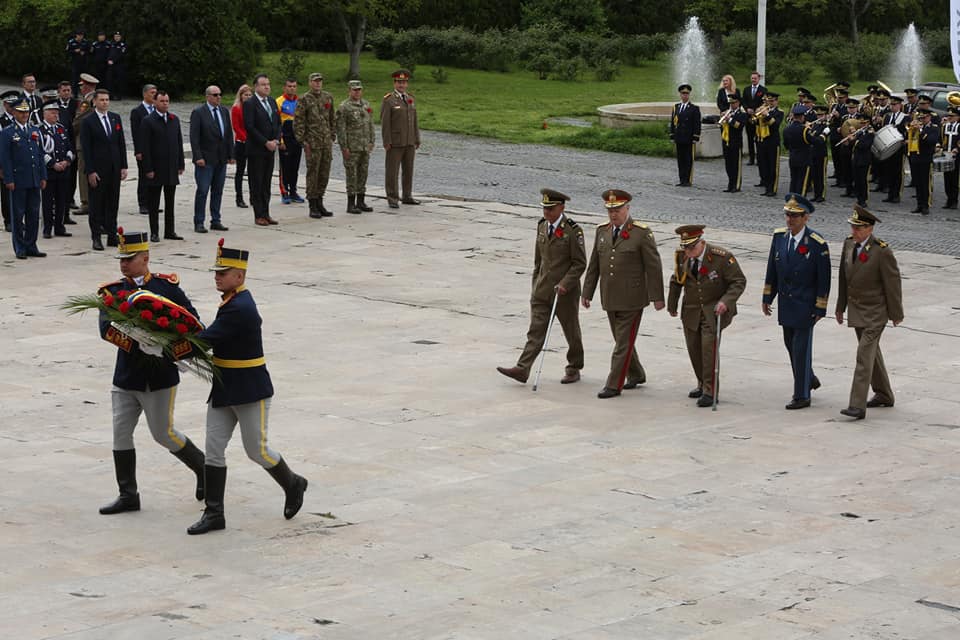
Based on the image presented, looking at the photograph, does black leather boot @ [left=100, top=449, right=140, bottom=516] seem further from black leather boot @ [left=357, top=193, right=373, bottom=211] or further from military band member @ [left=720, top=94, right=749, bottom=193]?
military band member @ [left=720, top=94, right=749, bottom=193]

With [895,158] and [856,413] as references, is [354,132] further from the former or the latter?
[856,413]

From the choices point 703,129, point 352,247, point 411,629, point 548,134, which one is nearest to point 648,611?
point 411,629

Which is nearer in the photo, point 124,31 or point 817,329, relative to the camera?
point 817,329

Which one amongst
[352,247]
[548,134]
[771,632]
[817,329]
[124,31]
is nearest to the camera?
[771,632]

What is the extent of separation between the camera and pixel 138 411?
1051cm

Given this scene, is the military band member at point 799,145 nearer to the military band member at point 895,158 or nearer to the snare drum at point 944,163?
the military band member at point 895,158

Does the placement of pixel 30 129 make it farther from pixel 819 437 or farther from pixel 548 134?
pixel 548 134

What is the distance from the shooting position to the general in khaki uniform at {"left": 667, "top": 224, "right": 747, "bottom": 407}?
13680 millimetres

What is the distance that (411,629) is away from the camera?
8281 mm

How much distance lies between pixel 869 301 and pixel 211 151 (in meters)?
11.4

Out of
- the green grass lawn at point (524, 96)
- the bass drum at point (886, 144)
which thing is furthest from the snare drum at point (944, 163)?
the green grass lawn at point (524, 96)

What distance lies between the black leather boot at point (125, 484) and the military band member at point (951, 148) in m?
18.1

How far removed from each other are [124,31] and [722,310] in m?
29.6

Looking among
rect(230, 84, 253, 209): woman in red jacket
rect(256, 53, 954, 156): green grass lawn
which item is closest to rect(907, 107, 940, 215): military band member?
rect(256, 53, 954, 156): green grass lawn
